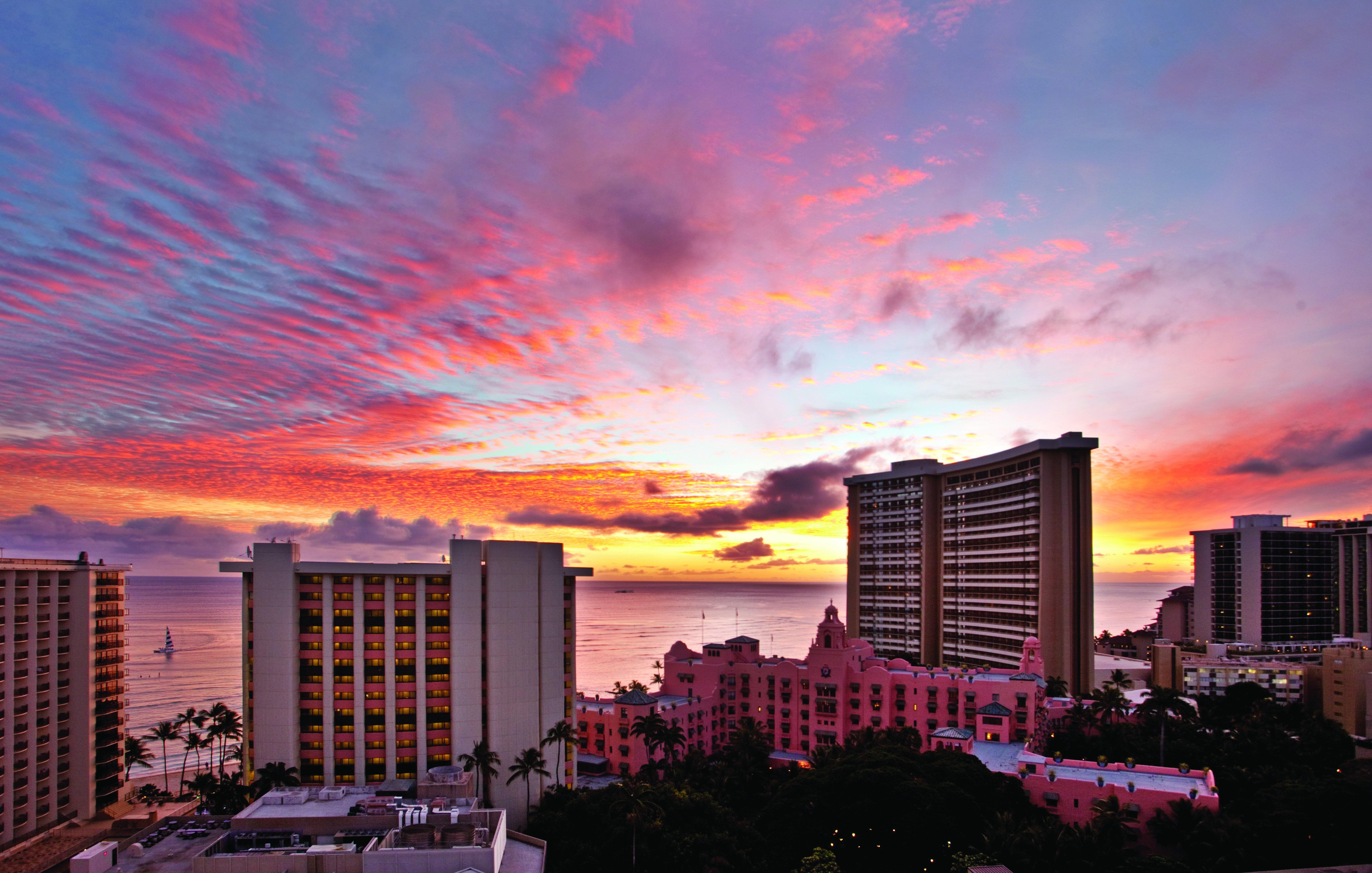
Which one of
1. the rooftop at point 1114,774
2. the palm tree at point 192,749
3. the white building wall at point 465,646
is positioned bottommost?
the palm tree at point 192,749

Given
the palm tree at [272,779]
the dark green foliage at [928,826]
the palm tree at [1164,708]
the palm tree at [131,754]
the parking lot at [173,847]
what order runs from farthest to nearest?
1. the palm tree at [131,754]
2. the palm tree at [1164,708]
3. the palm tree at [272,779]
4. the dark green foliage at [928,826]
5. the parking lot at [173,847]

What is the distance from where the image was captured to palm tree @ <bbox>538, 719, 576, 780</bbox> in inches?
3004

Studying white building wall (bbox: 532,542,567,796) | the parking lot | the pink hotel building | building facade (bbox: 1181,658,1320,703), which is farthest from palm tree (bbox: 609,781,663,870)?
A: building facade (bbox: 1181,658,1320,703)

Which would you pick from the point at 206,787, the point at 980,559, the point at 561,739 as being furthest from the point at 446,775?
the point at 980,559

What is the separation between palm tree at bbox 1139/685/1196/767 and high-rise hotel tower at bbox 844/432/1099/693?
562 inches

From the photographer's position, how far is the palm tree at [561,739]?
250ft

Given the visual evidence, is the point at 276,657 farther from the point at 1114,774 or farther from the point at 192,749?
the point at 1114,774

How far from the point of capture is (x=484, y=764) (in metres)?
71.2

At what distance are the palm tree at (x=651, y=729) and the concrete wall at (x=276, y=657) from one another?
33728 millimetres

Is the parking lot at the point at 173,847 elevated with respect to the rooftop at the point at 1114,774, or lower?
elevated

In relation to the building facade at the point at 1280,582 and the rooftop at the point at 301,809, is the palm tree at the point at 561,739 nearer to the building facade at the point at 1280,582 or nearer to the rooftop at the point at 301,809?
the rooftop at the point at 301,809

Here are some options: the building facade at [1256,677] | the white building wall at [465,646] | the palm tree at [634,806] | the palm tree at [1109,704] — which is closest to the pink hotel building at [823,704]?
the palm tree at [1109,704]

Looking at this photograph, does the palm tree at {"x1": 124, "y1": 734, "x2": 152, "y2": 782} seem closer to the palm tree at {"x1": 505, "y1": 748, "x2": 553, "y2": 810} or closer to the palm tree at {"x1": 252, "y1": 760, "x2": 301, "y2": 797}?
the palm tree at {"x1": 252, "y1": 760, "x2": 301, "y2": 797}

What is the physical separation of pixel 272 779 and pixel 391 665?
12.9 meters
